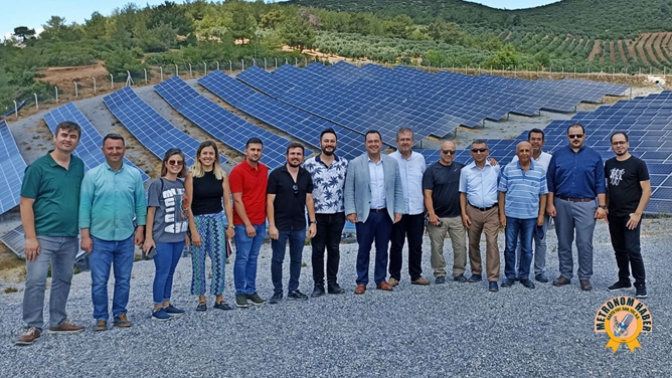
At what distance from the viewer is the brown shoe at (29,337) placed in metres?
5.80

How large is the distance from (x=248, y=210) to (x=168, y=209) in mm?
990

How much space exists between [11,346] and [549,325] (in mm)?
5788

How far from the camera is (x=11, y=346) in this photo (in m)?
5.80

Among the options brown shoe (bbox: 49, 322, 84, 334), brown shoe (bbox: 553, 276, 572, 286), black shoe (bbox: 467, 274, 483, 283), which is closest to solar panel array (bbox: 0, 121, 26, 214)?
brown shoe (bbox: 49, 322, 84, 334)

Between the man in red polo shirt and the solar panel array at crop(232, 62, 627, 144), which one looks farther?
the solar panel array at crop(232, 62, 627, 144)

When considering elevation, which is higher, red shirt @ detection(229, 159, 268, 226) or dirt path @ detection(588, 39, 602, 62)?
dirt path @ detection(588, 39, 602, 62)

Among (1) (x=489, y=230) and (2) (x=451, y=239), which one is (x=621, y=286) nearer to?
(1) (x=489, y=230)

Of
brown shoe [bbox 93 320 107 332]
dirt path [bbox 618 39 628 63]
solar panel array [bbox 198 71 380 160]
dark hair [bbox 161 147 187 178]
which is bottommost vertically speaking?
brown shoe [bbox 93 320 107 332]

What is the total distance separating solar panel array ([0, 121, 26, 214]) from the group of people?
1216cm

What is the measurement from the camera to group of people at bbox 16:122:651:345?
5.95 m

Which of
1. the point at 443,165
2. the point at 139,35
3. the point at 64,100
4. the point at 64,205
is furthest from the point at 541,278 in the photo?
the point at 139,35

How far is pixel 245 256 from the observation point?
7.02 metres

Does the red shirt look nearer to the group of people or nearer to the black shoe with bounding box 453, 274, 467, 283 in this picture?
the group of people

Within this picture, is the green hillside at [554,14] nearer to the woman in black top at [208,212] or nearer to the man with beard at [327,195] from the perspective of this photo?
the man with beard at [327,195]
